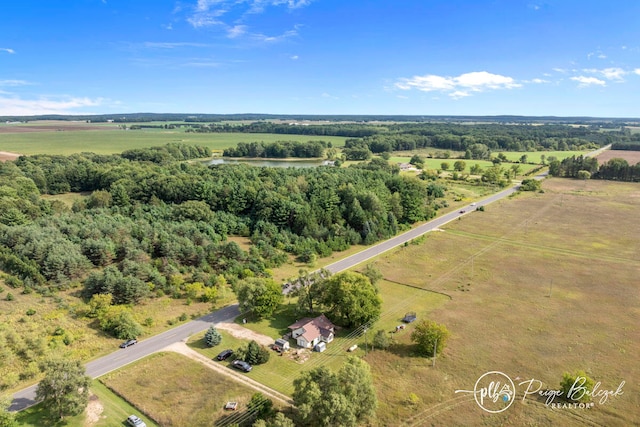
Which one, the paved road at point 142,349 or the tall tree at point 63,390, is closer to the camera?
the tall tree at point 63,390

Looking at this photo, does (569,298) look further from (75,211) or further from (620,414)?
(75,211)

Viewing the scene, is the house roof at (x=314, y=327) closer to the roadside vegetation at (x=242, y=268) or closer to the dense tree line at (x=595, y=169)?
the roadside vegetation at (x=242, y=268)

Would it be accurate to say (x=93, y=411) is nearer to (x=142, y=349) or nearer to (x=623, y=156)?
(x=142, y=349)

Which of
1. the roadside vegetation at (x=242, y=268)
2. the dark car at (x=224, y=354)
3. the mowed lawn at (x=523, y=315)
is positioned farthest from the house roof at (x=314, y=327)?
the dark car at (x=224, y=354)

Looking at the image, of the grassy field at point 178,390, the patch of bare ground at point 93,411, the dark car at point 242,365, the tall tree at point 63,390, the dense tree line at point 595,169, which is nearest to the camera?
the tall tree at point 63,390

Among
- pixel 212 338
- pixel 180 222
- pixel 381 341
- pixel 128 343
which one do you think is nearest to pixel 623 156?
pixel 381 341

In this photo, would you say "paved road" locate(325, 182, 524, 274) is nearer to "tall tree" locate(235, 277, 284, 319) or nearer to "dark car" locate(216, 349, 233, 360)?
"tall tree" locate(235, 277, 284, 319)
